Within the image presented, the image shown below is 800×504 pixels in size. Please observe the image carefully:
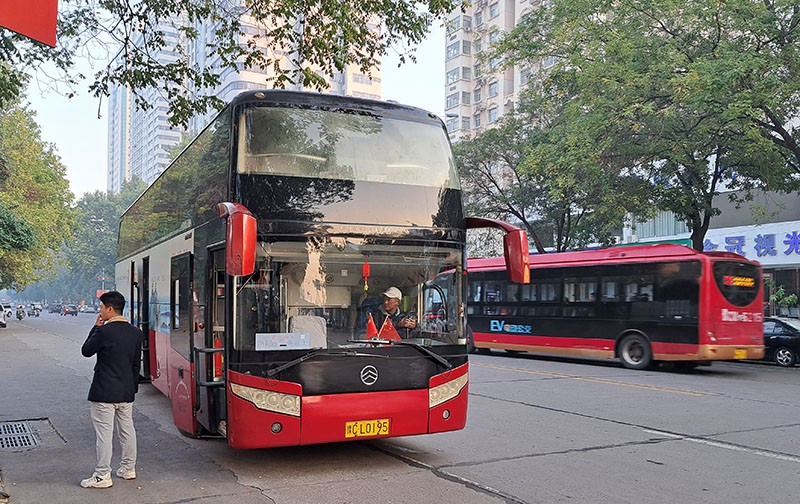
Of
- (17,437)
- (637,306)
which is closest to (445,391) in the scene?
(17,437)

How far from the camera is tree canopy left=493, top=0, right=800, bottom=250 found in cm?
1591

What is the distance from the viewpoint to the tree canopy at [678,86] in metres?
15.9

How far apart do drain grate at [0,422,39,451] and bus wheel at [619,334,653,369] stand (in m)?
13.2

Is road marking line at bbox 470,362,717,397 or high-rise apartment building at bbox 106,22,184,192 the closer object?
road marking line at bbox 470,362,717,397

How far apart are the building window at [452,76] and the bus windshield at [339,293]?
60.2 meters

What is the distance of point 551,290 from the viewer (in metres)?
19.9

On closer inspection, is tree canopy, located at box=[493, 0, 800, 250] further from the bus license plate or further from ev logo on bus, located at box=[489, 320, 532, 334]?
the bus license plate

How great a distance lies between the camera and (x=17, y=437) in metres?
8.66

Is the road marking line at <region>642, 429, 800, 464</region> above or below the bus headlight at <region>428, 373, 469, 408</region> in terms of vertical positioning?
below

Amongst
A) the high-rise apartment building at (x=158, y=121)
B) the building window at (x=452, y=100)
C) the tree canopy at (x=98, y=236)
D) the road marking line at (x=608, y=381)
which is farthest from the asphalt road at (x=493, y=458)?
the tree canopy at (x=98, y=236)

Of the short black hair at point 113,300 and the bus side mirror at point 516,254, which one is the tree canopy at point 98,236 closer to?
the short black hair at point 113,300

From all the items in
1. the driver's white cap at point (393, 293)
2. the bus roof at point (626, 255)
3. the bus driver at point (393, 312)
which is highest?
the bus roof at point (626, 255)

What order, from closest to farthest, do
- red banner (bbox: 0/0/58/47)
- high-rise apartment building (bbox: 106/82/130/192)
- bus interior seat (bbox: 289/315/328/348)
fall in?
red banner (bbox: 0/0/58/47) < bus interior seat (bbox: 289/315/328/348) < high-rise apartment building (bbox: 106/82/130/192)

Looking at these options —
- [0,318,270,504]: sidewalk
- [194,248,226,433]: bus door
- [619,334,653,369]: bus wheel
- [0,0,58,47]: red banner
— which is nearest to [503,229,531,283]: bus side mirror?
[194,248,226,433]: bus door
